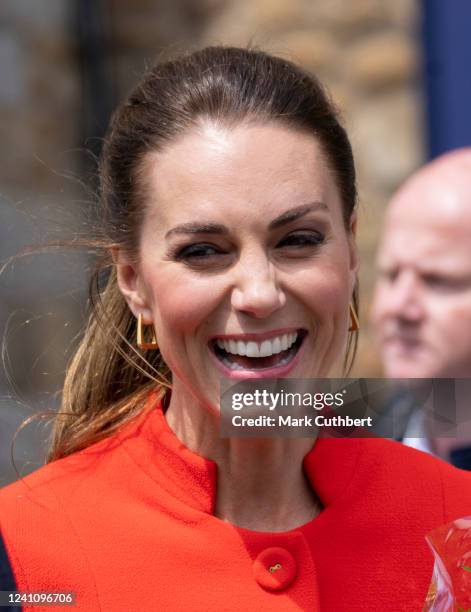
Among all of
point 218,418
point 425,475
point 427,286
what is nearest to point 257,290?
point 218,418

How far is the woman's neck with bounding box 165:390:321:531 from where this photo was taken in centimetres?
Answer: 231

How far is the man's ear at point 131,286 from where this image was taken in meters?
2.36

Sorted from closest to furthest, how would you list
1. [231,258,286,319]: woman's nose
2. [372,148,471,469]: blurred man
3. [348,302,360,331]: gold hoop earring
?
[231,258,286,319]: woman's nose → [348,302,360,331]: gold hoop earring → [372,148,471,469]: blurred man

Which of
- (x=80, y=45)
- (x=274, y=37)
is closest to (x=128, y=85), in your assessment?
(x=80, y=45)

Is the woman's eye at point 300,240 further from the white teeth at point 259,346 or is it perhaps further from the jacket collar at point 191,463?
the jacket collar at point 191,463

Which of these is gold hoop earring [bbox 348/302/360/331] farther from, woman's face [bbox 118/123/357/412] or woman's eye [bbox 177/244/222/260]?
woman's eye [bbox 177/244/222/260]

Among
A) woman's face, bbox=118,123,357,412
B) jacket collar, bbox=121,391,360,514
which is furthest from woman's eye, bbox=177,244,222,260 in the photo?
jacket collar, bbox=121,391,360,514

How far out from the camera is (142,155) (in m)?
2.39

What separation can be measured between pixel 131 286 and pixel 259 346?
1.09ft

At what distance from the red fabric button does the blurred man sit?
3.01 ft

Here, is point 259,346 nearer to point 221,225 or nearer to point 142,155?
point 221,225

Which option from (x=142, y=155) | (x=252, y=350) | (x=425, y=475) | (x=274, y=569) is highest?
(x=142, y=155)

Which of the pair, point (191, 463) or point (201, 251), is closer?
point (201, 251)

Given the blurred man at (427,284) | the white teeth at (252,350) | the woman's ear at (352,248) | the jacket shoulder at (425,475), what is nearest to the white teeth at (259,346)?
the white teeth at (252,350)
